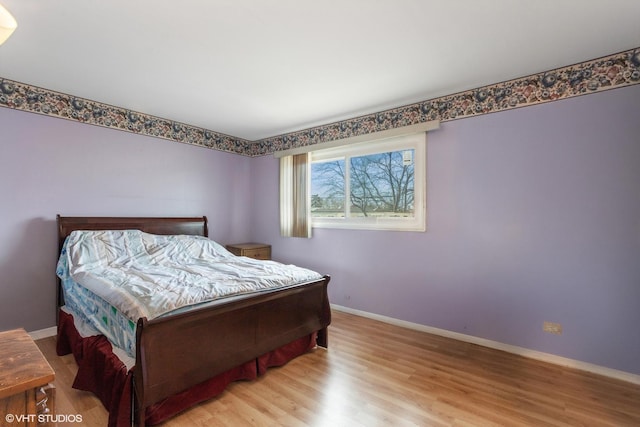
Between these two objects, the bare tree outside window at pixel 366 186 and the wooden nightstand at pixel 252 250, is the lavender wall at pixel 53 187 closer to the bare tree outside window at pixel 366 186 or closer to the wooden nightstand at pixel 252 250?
the wooden nightstand at pixel 252 250

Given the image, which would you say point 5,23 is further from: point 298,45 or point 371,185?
point 371,185

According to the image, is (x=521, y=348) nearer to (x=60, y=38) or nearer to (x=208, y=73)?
(x=208, y=73)

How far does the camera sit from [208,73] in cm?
263

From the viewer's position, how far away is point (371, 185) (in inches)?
147

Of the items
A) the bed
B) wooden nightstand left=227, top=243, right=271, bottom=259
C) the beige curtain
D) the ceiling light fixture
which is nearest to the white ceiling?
the ceiling light fixture

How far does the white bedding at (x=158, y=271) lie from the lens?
1960mm

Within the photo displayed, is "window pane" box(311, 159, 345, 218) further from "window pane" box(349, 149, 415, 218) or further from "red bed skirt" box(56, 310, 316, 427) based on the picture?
"red bed skirt" box(56, 310, 316, 427)

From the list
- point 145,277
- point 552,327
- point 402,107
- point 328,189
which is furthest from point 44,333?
point 552,327

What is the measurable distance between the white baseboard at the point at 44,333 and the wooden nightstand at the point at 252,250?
2056mm

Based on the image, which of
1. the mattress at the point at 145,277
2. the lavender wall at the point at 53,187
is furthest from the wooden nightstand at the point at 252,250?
the lavender wall at the point at 53,187

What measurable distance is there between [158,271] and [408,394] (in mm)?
2269

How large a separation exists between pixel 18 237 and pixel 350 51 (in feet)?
11.2

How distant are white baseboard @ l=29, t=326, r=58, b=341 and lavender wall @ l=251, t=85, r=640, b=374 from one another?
134 inches

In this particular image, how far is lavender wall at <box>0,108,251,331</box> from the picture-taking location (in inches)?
112
